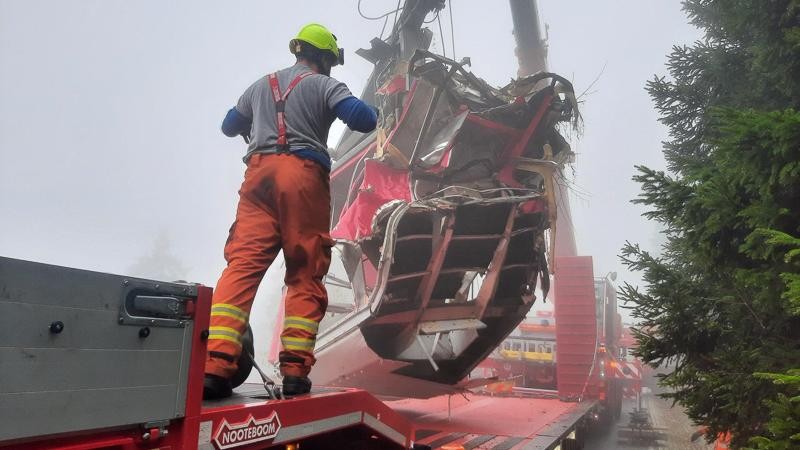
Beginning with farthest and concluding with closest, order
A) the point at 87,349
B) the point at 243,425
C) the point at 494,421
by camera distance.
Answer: the point at 494,421
the point at 243,425
the point at 87,349

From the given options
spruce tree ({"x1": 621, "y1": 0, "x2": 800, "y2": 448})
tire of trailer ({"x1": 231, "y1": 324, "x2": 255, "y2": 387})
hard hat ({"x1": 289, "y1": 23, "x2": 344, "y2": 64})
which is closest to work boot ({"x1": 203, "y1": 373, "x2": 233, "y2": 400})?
tire of trailer ({"x1": 231, "y1": 324, "x2": 255, "y2": 387})

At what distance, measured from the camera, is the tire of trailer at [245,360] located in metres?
2.14

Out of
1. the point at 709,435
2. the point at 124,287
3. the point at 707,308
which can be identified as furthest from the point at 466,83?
the point at 124,287

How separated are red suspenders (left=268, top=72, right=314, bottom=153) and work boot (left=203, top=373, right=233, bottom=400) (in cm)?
93

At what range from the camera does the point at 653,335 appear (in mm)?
4656

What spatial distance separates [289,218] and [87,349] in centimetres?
108

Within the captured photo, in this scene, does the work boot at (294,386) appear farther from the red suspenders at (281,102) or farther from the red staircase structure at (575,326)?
the red staircase structure at (575,326)

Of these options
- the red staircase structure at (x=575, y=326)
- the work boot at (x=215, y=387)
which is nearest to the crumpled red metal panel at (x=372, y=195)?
the red staircase structure at (x=575, y=326)

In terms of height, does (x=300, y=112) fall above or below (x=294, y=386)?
above

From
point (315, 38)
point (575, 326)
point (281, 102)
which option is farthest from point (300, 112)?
point (575, 326)

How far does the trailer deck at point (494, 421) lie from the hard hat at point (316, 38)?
332 cm

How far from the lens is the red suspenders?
7.44 feet

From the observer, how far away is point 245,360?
217cm

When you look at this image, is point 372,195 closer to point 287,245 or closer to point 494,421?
point 494,421
